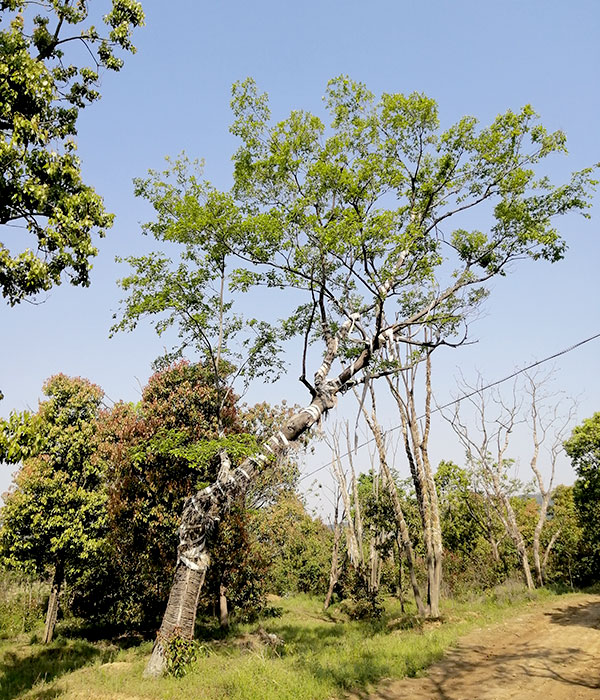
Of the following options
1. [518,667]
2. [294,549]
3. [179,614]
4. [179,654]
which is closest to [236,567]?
[179,614]

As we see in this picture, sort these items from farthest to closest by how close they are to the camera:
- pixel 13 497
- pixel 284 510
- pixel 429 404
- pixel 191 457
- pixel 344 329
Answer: pixel 284 510, pixel 429 404, pixel 13 497, pixel 344 329, pixel 191 457

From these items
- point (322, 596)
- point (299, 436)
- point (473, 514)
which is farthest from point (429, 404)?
point (322, 596)

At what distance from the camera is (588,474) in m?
21.1

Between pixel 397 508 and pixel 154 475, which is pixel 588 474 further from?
pixel 154 475

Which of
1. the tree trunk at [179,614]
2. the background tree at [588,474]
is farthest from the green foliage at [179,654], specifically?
the background tree at [588,474]

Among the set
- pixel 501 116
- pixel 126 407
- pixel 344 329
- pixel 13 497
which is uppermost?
pixel 501 116

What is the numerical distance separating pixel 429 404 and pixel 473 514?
1323 centimetres

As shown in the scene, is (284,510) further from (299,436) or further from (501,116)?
(501,116)

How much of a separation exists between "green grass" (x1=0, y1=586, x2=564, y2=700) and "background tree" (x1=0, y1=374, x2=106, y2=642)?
2.42 m

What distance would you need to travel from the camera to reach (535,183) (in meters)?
11.8

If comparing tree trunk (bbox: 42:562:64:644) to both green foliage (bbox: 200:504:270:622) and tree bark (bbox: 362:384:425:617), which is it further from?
tree bark (bbox: 362:384:425:617)

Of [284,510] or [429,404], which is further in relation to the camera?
[284,510]

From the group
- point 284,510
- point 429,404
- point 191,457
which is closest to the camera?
point 191,457

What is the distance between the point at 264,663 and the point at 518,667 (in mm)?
4627
